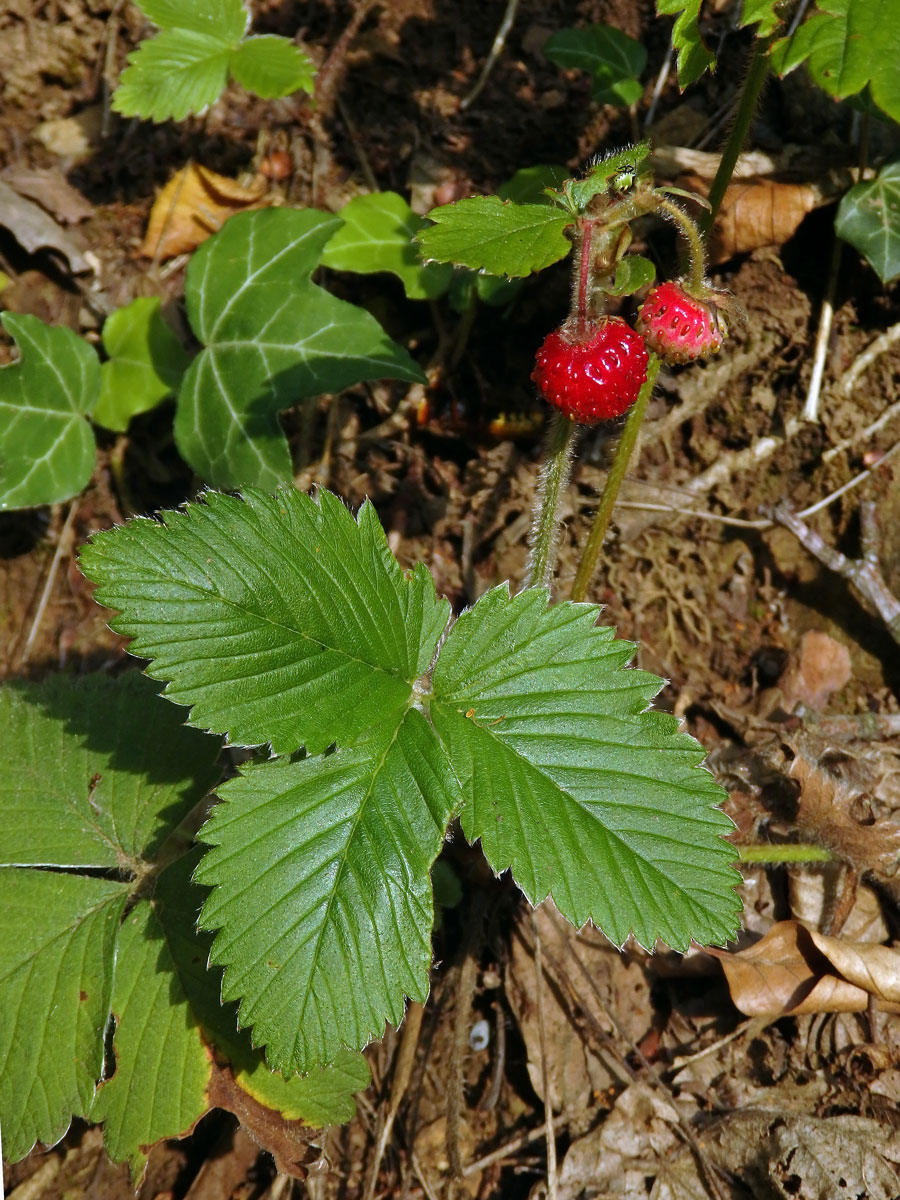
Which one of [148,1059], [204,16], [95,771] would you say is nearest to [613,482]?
[95,771]

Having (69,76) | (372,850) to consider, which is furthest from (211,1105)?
(69,76)

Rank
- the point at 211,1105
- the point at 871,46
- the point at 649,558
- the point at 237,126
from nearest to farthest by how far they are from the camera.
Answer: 1. the point at 871,46
2. the point at 211,1105
3. the point at 649,558
4. the point at 237,126

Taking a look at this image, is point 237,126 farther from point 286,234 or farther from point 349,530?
point 349,530

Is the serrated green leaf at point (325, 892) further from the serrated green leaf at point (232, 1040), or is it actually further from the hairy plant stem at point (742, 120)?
the hairy plant stem at point (742, 120)

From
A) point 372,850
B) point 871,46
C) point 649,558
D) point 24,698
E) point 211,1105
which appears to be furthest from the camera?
point 649,558

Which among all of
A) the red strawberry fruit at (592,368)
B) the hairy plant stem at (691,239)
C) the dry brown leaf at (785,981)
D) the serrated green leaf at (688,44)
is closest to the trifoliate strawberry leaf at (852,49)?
the serrated green leaf at (688,44)

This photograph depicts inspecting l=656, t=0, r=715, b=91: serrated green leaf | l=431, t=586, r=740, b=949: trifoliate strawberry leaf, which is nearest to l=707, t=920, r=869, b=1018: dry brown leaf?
l=431, t=586, r=740, b=949: trifoliate strawberry leaf

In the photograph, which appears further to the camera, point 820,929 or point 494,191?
point 494,191
